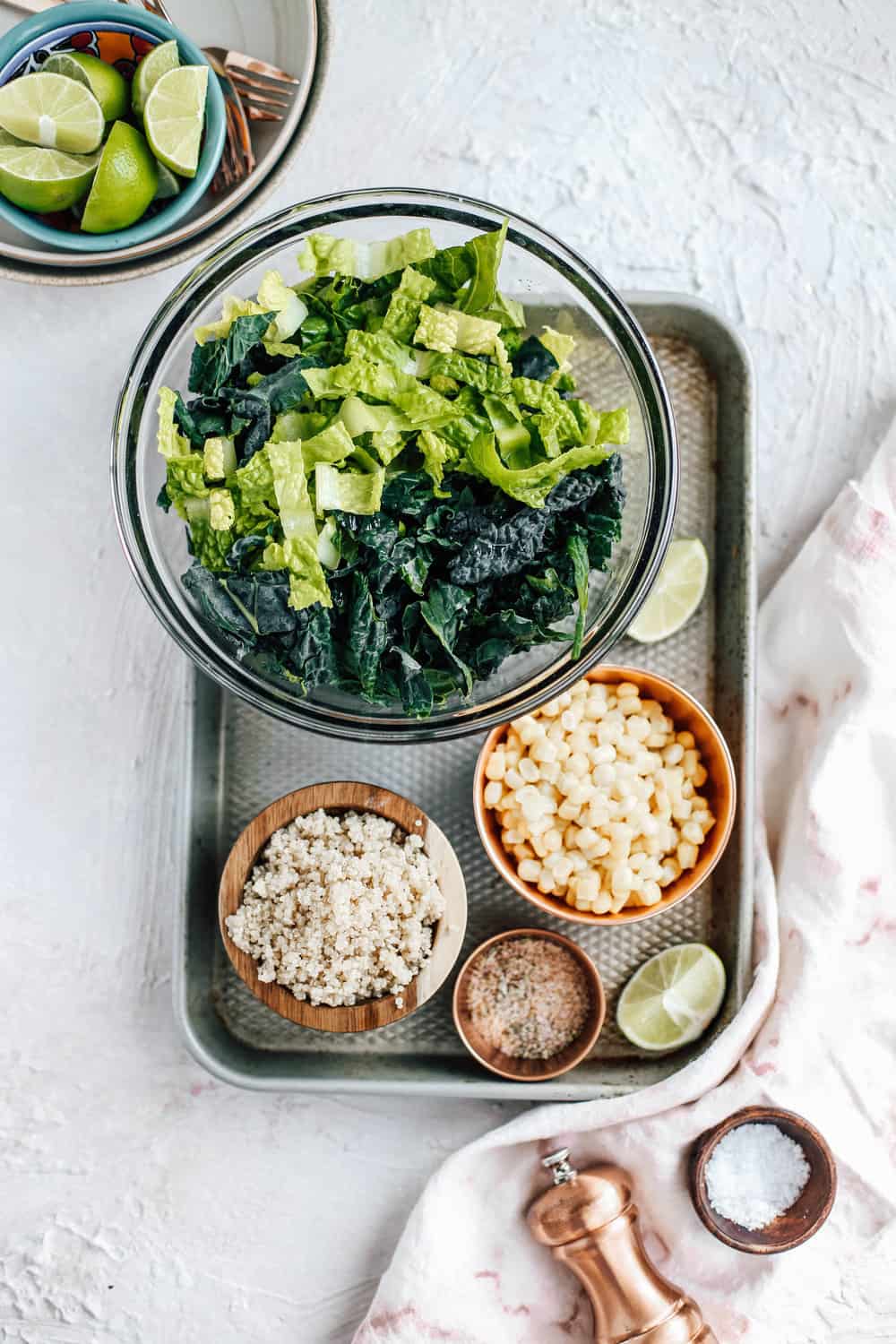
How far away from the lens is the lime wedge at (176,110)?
172 cm

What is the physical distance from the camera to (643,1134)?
187 cm

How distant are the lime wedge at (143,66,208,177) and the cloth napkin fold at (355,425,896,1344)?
4.12ft

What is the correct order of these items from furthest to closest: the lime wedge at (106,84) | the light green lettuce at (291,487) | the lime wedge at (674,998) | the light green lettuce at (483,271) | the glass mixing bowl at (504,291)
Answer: the lime wedge at (674,998), the lime wedge at (106,84), the glass mixing bowl at (504,291), the light green lettuce at (483,271), the light green lettuce at (291,487)

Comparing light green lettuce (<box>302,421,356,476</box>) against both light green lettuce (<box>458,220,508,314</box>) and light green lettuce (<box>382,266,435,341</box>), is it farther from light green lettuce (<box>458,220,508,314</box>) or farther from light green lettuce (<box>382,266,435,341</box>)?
light green lettuce (<box>458,220,508,314</box>)

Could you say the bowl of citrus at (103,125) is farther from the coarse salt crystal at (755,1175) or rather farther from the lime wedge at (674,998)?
the coarse salt crystal at (755,1175)

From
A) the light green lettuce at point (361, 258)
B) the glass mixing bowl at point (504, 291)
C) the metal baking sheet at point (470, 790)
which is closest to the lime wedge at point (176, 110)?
the glass mixing bowl at point (504, 291)

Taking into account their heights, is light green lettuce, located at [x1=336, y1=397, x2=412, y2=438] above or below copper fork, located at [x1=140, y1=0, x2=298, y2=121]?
below

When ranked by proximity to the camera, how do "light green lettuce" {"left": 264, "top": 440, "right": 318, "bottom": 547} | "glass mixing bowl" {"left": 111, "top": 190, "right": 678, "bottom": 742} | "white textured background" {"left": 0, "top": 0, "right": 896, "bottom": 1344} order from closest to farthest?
1. "light green lettuce" {"left": 264, "top": 440, "right": 318, "bottom": 547}
2. "glass mixing bowl" {"left": 111, "top": 190, "right": 678, "bottom": 742}
3. "white textured background" {"left": 0, "top": 0, "right": 896, "bottom": 1344}

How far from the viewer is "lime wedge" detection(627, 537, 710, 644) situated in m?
1.87

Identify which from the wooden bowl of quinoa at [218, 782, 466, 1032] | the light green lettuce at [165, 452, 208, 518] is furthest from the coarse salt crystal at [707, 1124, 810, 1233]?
the light green lettuce at [165, 452, 208, 518]

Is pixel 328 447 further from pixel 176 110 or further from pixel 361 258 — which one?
pixel 176 110

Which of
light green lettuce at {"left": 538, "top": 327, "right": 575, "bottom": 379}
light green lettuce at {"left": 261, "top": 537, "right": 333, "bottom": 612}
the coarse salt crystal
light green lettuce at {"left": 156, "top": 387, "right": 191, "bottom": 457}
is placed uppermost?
light green lettuce at {"left": 538, "top": 327, "right": 575, "bottom": 379}

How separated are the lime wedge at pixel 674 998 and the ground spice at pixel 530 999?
9 centimetres

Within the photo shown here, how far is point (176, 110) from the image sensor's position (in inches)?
68.0
